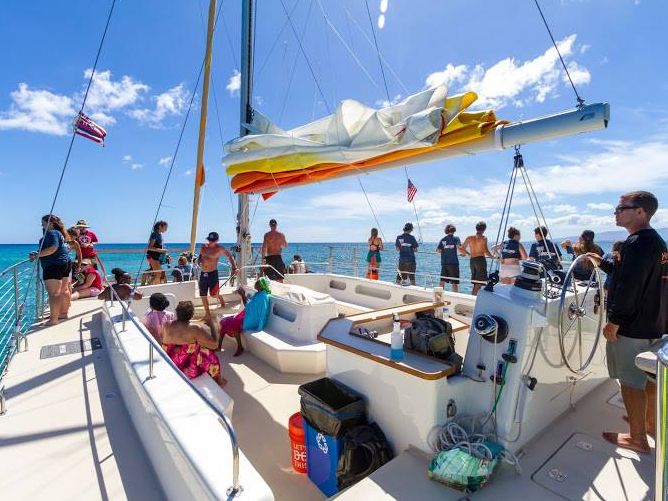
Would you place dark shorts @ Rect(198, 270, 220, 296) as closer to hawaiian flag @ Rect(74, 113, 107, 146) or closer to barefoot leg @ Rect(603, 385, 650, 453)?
hawaiian flag @ Rect(74, 113, 107, 146)

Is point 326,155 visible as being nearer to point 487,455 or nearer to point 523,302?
point 523,302

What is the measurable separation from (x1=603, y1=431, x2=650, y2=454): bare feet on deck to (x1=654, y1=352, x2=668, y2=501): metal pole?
4.71 ft

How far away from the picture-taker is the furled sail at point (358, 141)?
3.01 metres

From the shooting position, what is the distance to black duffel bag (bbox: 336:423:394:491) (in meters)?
2.11

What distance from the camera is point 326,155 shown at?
369 cm

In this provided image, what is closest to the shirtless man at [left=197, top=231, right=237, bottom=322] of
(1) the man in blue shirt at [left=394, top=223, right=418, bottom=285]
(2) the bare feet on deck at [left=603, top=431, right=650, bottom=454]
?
(1) the man in blue shirt at [left=394, top=223, right=418, bottom=285]

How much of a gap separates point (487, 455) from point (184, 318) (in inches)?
97.5

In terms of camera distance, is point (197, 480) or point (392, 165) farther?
point (392, 165)

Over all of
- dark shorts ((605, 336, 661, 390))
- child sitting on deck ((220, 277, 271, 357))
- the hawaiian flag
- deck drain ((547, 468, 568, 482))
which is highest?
the hawaiian flag

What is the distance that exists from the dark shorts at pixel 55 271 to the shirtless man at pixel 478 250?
6766 millimetres

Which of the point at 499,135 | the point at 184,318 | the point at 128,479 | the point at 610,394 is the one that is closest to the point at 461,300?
the point at 610,394

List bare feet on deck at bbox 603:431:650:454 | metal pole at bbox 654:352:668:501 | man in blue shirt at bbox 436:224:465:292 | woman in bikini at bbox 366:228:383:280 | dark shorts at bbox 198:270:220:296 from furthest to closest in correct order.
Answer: woman in bikini at bbox 366:228:383:280 < man in blue shirt at bbox 436:224:465:292 < dark shorts at bbox 198:270:220:296 < bare feet on deck at bbox 603:431:650:454 < metal pole at bbox 654:352:668:501

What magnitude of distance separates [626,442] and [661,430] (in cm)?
152

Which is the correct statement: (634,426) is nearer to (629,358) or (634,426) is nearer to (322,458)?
(629,358)
